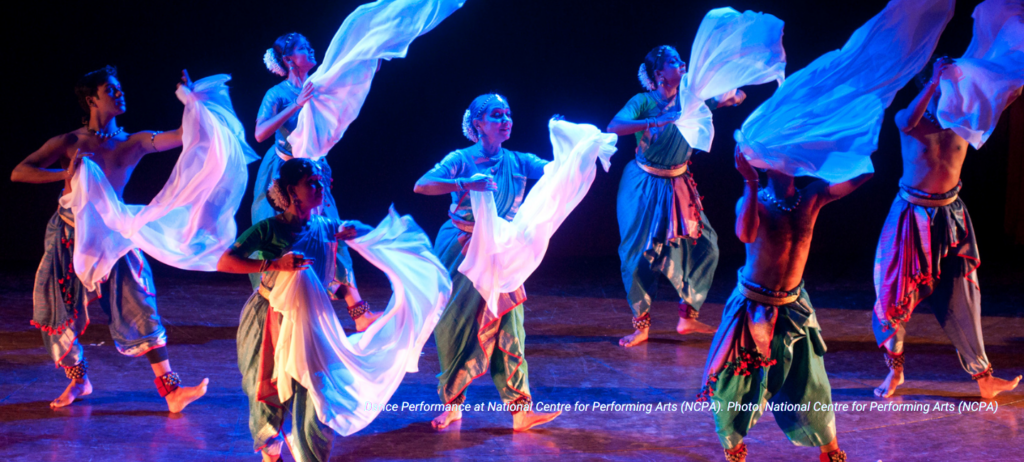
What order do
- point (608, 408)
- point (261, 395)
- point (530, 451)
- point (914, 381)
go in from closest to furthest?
point (261, 395) → point (530, 451) → point (608, 408) → point (914, 381)

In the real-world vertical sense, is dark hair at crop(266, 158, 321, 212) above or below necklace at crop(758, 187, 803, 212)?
above

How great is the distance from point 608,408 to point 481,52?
352 centimetres

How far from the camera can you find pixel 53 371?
3.85 m

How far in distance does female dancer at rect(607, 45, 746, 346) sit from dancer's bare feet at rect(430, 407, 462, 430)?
53.6 inches

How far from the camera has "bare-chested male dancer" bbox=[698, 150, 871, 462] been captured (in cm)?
256

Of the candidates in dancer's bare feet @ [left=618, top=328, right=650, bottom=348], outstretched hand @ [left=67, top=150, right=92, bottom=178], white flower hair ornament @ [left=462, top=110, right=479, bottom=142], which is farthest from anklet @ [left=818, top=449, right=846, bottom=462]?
outstretched hand @ [left=67, top=150, right=92, bottom=178]

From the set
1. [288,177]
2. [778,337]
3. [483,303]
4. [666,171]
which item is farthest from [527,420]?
[666,171]

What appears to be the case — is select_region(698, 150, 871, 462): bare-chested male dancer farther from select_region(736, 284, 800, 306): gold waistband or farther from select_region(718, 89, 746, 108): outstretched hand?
select_region(718, 89, 746, 108): outstretched hand

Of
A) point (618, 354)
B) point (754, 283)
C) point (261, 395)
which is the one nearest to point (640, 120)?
point (618, 354)

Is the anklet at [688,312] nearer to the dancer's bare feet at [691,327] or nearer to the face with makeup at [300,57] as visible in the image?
Result: the dancer's bare feet at [691,327]

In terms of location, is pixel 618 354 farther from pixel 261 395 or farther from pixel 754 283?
pixel 261 395

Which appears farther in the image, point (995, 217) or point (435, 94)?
point (995, 217)

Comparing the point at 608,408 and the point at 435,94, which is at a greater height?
the point at 435,94

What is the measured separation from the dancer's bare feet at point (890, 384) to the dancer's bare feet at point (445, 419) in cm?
174
